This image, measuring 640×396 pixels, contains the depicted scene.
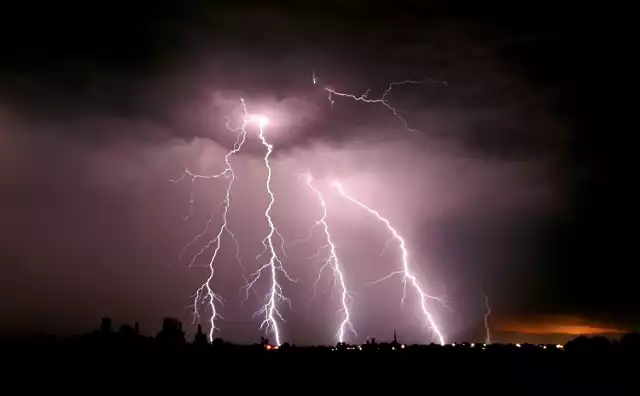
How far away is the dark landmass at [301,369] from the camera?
99.3 ft

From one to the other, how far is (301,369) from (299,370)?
45 centimetres

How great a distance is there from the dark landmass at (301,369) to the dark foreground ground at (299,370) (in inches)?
2.1

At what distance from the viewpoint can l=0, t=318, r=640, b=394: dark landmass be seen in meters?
30.3

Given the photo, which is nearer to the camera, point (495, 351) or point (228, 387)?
point (228, 387)

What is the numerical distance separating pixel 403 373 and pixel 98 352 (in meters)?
19.2

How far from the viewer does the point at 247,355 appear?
43.1 meters

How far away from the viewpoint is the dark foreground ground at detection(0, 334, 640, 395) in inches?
1172

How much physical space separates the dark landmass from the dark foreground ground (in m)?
0.05

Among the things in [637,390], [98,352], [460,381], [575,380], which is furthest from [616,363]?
[98,352]

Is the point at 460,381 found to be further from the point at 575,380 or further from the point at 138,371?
the point at 138,371

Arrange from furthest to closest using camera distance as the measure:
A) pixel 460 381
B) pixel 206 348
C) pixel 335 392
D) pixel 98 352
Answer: pixel 206 348, pixel 98 352, pixel 460 381, pixel 335 392

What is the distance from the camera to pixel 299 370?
36594 millimetres

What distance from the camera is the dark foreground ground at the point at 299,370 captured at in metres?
29.8

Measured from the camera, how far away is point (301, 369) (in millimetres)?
37031
